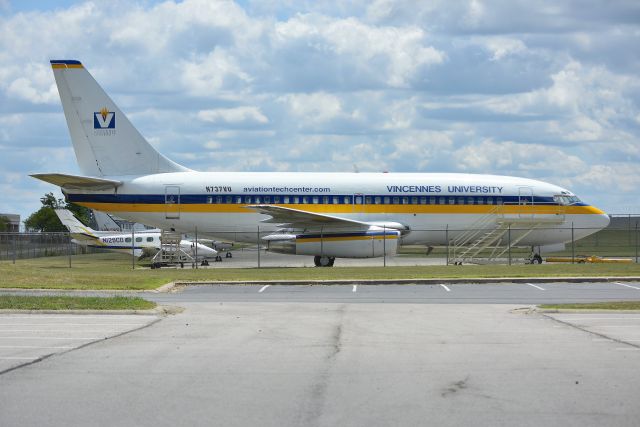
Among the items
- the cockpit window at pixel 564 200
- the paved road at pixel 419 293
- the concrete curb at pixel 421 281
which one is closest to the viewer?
the paved road at pixel 419 293

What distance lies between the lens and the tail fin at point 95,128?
3678cm

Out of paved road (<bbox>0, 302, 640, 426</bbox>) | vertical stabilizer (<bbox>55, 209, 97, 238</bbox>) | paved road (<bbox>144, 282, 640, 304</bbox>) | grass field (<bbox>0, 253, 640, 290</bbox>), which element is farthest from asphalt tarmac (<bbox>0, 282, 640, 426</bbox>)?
vertical stabilizer (<bbox>55, 209, 97, 238</bbox>)

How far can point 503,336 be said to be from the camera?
42.4ft

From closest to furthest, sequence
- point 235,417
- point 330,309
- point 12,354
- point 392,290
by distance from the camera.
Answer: point 235,417
point 12,354
point 330,309
point 392,290

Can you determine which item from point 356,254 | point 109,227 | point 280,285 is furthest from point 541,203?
point 109,227

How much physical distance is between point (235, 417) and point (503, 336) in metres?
6.20

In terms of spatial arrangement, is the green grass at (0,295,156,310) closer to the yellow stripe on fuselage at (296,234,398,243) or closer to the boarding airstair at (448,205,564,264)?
the yellow stripe on fuselage at (296,234,398,243)

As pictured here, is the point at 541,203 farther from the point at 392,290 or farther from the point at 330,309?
the point at 330,309

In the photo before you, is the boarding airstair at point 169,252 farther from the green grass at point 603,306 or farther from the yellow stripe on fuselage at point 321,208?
the green grass at point 603,306

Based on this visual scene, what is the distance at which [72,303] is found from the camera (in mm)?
16828

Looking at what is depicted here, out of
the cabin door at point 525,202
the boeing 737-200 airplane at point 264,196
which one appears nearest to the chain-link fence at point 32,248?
the boeing 737-200 airplane at point 264,196

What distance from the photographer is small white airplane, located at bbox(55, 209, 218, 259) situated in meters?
46.2

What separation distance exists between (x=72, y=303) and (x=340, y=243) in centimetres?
1951

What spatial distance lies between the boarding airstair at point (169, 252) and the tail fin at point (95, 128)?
2.72 meters
